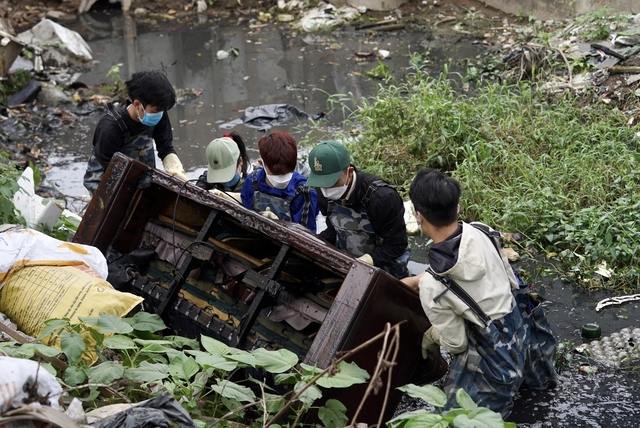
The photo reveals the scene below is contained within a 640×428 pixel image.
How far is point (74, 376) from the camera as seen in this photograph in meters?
2.98

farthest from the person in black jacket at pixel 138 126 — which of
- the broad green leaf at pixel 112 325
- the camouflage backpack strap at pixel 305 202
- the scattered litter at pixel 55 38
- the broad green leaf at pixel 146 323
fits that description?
the scattered litter at pixel 55 38

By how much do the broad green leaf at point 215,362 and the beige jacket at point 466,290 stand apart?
0.88 m

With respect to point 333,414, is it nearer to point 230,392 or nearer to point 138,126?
point 230,392

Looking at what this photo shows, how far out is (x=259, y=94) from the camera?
9.98 m

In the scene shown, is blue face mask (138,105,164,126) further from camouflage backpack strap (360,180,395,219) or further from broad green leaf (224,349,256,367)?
broad green leaf (224,349,256,367)

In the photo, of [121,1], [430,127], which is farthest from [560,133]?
[121,1]

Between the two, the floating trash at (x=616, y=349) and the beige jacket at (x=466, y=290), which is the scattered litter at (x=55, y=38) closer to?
Result: the floating trash at (x=616, y=349)

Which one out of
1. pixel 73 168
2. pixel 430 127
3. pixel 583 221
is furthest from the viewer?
pixel 73 168

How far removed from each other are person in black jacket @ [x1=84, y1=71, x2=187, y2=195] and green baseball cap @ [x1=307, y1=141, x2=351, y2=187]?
1.33 meters

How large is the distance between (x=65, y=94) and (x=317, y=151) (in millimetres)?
7265

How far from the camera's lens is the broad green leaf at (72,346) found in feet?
9.95

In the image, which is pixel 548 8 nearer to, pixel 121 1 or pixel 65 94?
pixel 65 94

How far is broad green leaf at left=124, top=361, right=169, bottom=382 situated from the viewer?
296 centimetres

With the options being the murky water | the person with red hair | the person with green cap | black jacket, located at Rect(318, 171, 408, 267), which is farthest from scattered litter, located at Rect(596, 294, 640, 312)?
the murky water
